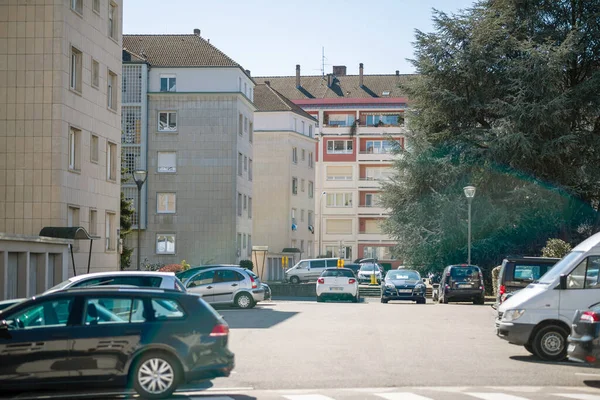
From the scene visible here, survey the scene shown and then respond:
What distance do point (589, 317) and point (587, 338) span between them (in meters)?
0.30

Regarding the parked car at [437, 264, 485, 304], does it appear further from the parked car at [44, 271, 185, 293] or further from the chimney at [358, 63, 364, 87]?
the chimney at [358, 63, 364, 87]

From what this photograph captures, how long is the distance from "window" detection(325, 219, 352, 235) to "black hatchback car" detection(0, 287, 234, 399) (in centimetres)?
9820

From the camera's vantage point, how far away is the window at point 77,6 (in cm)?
3772

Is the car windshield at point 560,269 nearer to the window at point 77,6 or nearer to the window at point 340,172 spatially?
the window at point 77,6

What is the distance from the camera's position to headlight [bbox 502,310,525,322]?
58.0 feet

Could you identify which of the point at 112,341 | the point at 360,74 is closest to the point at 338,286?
the point at 112,341

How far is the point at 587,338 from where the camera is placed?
1373 cm

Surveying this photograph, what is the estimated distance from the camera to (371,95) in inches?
4505

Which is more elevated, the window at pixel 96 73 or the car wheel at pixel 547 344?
the window at pixel 96 73

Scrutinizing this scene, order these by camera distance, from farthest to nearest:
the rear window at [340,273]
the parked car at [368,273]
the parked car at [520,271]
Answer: the parked car at [368,273] < the rear window at [340,273] < the parked car at [520,271]

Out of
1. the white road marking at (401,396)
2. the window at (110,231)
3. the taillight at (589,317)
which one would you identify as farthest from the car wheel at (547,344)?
the window at (110,231)

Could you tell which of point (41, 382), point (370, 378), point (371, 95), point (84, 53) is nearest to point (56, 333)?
point (41, 382)

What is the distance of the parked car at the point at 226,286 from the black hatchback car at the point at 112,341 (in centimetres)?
2342

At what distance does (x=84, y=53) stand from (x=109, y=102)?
419 cm
